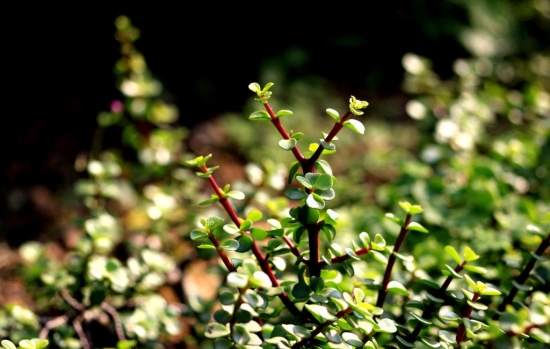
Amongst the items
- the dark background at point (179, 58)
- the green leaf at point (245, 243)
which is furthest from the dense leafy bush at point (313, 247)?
the dark background at point (179, 58)

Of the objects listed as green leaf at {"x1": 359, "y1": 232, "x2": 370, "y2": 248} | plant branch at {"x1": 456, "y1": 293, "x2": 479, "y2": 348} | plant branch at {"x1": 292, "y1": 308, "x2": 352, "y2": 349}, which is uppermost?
green leaf at {"x1": 359, "y1": 232, "x2": 370, "y2": 248}

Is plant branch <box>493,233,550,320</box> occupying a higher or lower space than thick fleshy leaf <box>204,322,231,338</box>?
higher

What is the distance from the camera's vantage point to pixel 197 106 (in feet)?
11.0

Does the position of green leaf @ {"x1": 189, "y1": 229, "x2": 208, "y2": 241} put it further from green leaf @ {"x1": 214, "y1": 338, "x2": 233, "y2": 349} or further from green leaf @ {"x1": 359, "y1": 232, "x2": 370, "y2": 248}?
green leaf @ {"x1": 359, "y1": 232, "x2": 370, "y2": 248}

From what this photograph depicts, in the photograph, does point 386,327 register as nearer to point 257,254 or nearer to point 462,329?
point 462,329

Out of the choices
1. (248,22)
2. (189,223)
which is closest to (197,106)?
(248,22)

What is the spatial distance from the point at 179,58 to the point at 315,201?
275 cm

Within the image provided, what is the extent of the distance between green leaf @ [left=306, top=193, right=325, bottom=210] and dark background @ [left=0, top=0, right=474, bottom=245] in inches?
69.9

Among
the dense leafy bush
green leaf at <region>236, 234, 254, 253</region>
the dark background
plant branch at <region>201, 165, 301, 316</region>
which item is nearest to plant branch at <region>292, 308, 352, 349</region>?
the dense leafy bush

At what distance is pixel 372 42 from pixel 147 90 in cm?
261

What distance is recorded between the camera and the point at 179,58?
11.5ft

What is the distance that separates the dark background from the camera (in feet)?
8.54

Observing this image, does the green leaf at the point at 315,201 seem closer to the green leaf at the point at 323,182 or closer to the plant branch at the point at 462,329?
the green leaf at the point at 323,182

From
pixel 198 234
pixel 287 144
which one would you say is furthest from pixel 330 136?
pixel 198 234
